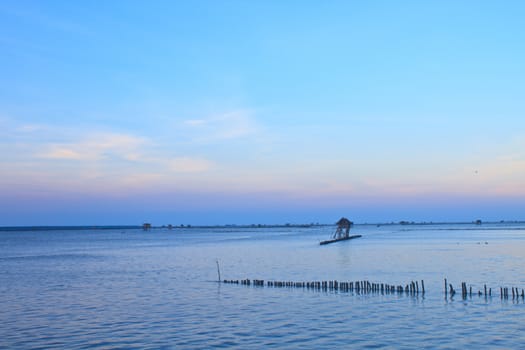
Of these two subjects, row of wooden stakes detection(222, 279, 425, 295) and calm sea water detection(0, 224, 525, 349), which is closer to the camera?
calm sea water detection(0, 224, 525, 349)

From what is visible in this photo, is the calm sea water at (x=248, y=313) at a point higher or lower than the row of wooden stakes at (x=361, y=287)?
lower

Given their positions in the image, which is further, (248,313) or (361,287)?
(361,287)

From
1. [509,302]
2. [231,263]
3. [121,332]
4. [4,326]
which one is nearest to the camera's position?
[121,332]

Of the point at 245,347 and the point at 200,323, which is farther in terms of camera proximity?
the point at 200,323

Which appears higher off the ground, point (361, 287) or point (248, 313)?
point (361, 287)

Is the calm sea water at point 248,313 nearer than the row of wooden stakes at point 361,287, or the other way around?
the calm sea water at point 248,313

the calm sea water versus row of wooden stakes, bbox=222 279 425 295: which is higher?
row of wooden stakes, bbox=222 279 425 295

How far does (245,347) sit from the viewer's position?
76.5ft

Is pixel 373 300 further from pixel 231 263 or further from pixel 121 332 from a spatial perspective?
pixel 231 263

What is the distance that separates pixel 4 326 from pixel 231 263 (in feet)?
130

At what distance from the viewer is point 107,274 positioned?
5541 centimetres

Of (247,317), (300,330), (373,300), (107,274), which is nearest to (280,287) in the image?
(373,300)

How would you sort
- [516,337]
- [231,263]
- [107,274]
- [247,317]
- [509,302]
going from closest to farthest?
[516,337]
[247,317]
[509,302]
[107,274]
[231,263]

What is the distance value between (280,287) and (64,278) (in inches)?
935
